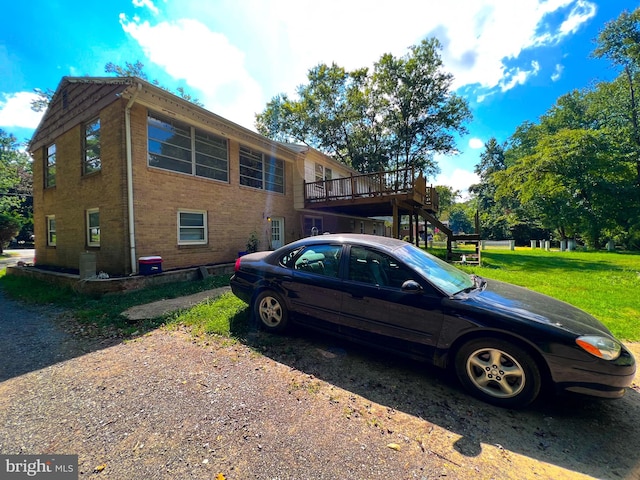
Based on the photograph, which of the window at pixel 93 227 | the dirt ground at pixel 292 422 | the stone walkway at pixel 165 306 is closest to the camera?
the dirt ground at pixel 292 422

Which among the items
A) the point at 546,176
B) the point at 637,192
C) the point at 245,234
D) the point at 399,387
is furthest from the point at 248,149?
the point at 637,192

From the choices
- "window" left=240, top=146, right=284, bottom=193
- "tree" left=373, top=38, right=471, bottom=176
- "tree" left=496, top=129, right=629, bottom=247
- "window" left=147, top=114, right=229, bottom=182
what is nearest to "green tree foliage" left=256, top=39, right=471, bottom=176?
"tree" left=373, top=38, right=471, bottom=176

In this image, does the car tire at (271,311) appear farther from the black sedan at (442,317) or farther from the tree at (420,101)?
the tree at (420,101)

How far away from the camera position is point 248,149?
11203 mm

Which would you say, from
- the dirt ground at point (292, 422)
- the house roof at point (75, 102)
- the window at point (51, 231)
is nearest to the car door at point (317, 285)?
the dirt ground at point (292, 422)

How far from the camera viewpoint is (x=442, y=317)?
8.75 ft

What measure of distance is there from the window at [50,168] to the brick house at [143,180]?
4 centimetres

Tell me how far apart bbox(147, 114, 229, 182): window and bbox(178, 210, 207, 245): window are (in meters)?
1.40

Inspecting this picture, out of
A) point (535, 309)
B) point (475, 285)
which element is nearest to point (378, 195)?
point (475, 285)

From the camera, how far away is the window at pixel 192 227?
8.59 meters

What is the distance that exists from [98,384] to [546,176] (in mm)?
28187

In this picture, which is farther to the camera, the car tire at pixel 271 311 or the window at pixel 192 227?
the window at pixel 192 227

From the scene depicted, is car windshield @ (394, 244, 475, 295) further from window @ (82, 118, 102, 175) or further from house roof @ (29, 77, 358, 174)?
window @ (82, 118, 102, 175)

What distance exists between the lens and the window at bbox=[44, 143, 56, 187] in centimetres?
1076
